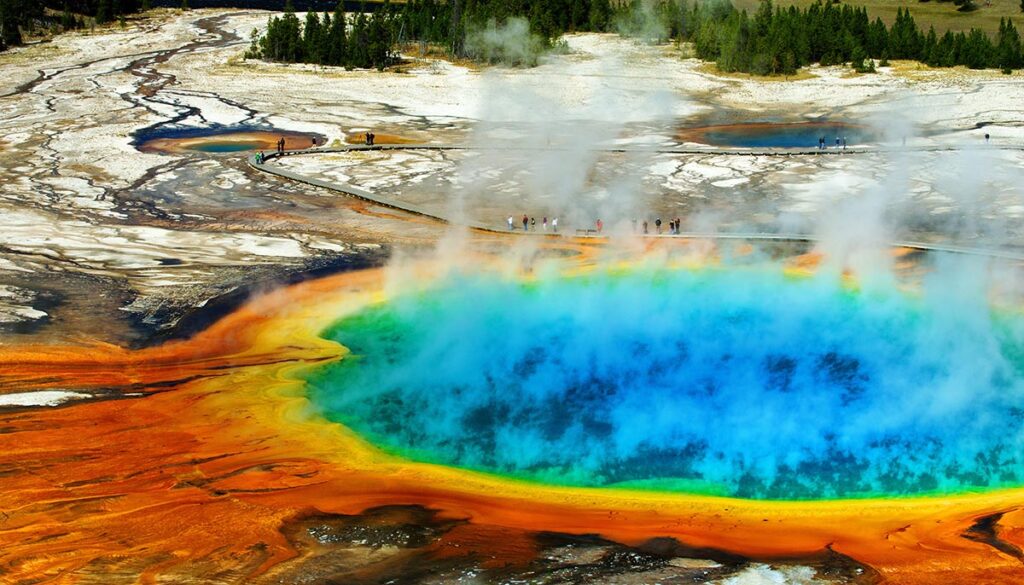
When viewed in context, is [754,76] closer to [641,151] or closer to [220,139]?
[641,151]

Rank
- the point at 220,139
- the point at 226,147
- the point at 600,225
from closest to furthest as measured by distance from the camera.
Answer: the point at 600,225 < the point at 226,147 < the point at 220,139

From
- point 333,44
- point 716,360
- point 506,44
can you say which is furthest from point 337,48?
point 716,360

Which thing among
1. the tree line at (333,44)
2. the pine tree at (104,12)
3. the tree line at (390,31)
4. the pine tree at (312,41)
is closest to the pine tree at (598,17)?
the tree line at (390,31)

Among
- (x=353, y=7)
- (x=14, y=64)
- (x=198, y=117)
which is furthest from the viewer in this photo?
(x=353, y=7)

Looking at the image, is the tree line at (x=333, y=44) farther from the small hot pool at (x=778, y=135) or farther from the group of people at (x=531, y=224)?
the group of people at (x=531, y=224)

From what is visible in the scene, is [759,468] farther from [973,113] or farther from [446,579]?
[973,113]

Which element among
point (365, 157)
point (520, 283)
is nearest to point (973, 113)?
point (365, 157)

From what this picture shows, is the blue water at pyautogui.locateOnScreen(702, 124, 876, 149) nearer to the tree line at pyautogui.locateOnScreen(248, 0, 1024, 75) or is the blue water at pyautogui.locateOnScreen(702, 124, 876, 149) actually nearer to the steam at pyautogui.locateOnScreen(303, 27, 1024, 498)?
the steam at pyautogui.locateOnScreen(303, 27, 1024, 498)
